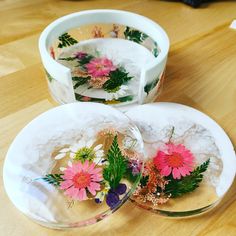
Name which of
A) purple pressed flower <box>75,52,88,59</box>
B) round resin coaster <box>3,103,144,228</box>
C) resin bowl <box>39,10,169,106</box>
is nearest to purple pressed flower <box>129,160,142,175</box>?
round resin coaster <box>3,103,144,228</box>

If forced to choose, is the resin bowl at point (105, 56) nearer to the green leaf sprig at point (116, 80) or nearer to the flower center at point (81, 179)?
the green leaf sprig at point (116, 80)

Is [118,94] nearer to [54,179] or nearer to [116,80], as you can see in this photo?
[116,80]

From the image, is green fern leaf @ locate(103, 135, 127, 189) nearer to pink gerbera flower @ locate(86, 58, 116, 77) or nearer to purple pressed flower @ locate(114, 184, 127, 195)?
purple pressed flower @ locate(114, 184, 127, 195)

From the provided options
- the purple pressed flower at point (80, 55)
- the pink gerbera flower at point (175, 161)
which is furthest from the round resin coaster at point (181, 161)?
the purple pressed flower at point (80, 55)

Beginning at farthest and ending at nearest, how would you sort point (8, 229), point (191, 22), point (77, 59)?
point (191, 22) → point (77, 59) → point (8, 229)

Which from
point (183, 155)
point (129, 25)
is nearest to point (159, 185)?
point (183, 155)

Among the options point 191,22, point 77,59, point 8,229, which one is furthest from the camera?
point 191,22

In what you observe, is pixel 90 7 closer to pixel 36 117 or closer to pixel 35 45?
pixel 35 45

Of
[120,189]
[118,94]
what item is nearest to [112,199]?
[120,189]
